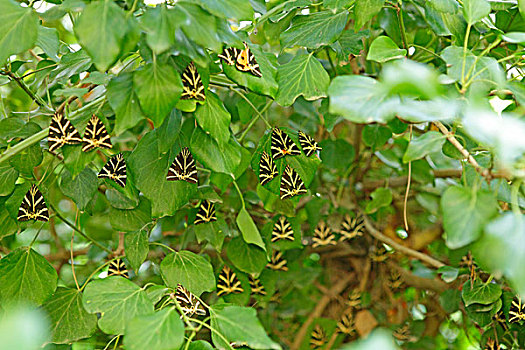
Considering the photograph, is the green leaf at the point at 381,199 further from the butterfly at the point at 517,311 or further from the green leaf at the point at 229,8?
the green leaf at the point at 229,8

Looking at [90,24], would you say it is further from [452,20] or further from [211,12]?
[452,20]

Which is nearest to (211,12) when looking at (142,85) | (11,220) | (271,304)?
(142,85)

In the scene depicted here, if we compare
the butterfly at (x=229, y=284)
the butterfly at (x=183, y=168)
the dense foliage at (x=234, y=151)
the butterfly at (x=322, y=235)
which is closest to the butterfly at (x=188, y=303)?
the dense foliage at (x=234, y=151)

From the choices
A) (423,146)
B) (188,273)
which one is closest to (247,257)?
(188,273)

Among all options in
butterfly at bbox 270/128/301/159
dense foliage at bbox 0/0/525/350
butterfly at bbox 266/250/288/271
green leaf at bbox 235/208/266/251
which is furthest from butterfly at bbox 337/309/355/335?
butterfly at bbox 270/128/301/159

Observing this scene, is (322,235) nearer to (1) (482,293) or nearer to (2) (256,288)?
(2) (256,288)

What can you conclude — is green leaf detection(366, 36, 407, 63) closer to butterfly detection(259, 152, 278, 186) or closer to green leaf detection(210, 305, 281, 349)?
butterfly detection(259, 152, 278, 186)
